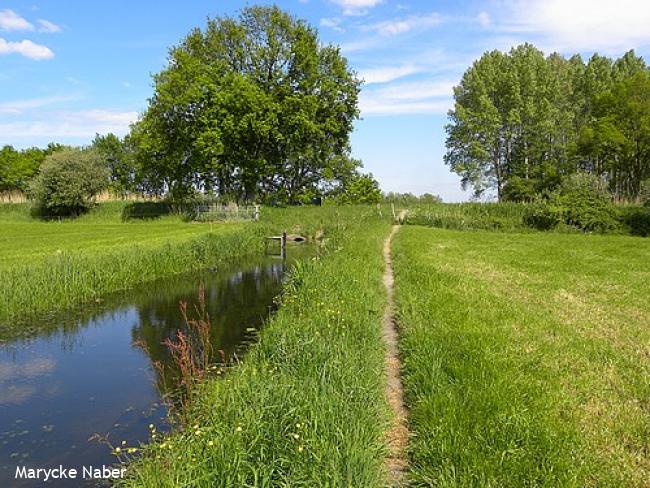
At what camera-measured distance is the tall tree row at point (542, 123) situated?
4294 cm

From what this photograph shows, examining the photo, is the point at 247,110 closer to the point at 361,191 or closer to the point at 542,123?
the point at 361,191

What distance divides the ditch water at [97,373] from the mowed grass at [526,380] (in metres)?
3.75

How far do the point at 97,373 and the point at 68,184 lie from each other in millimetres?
40680

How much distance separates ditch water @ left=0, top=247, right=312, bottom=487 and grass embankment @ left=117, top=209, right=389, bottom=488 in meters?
1.74

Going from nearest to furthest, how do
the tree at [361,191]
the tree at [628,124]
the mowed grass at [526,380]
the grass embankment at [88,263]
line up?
1. the mowed grass at [526,380]
2. the grass embankment at [88,263]
3. the tree at [628,124]
4. the tree at [361,191]

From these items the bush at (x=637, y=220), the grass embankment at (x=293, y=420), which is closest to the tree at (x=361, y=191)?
the bush at (x=637, y=220)

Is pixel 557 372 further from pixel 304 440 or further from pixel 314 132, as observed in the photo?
pixel 314 132

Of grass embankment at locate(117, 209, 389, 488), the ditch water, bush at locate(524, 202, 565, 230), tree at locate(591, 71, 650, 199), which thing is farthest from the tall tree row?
grass embankment at locate(117, 209, 389, 488)

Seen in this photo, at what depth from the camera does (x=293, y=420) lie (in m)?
4.58

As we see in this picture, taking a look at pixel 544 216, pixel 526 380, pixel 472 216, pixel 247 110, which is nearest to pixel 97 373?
pixel 526 380

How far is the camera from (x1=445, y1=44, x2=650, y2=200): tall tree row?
42938 mm

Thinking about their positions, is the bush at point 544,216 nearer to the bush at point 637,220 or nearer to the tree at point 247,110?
the bush at point 637,220

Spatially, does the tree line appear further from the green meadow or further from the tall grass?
the green meadow

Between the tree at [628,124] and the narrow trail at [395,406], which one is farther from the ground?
the tree at [628,124]
